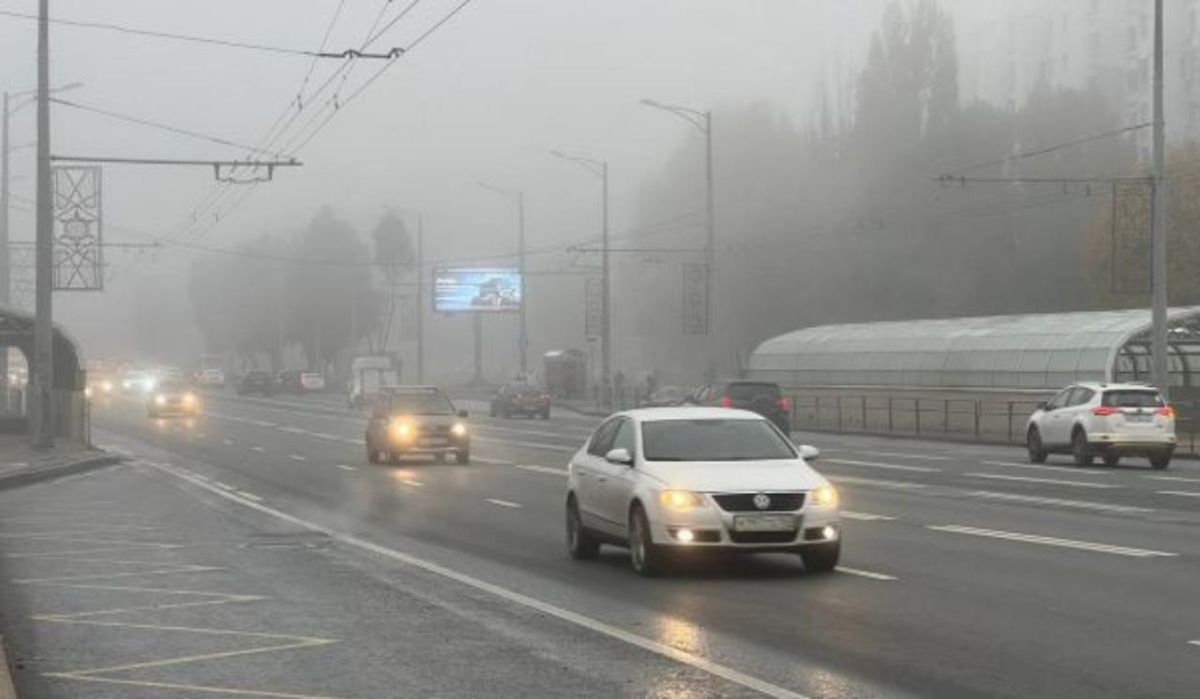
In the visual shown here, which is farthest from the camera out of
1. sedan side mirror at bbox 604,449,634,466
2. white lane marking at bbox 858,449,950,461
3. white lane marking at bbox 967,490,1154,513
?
white lane marking at bbox 858,449,950,461

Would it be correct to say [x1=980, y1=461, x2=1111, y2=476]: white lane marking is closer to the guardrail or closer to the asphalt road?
the asphalt road

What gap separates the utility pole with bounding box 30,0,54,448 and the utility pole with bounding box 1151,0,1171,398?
24069 millimetres

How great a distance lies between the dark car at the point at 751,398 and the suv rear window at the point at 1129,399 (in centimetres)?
906

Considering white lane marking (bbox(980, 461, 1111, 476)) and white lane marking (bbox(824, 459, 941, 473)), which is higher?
white lane marking (bbox(824, 459, 941, 473))

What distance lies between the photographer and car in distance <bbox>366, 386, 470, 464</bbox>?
3177cm

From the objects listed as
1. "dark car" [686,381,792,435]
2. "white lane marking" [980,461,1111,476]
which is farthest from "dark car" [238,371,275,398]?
"white lane marking" [980,461,1111,476]

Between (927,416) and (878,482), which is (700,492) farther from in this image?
(927,416)

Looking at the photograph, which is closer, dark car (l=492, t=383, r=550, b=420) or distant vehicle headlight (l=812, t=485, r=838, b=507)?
distant vehicle headlight (l=812, t=485, r=838, b=507)

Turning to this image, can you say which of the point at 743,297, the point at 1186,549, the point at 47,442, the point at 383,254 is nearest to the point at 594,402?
the point at 743,297

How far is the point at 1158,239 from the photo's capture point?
33938mm

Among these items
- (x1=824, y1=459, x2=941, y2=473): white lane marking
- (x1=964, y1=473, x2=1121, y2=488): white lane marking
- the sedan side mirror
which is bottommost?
(x1=824, y1=459, x2=941, y2=473): white lane marking

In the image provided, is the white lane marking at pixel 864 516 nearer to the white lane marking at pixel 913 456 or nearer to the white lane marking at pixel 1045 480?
the white lane marking at pixel 1045 480

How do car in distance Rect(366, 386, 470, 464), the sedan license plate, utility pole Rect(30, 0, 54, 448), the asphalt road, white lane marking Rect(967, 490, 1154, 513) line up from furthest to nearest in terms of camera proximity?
1. utility pole Rect(30, 0, 54, 448)
2. car in distance Rect(366, 386, 470, 464)
3. white lane marking Rect(967, 490, 1154, 513)
4. the sedan license plate
5. the asphalt road

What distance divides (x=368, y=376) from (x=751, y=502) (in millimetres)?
70607
